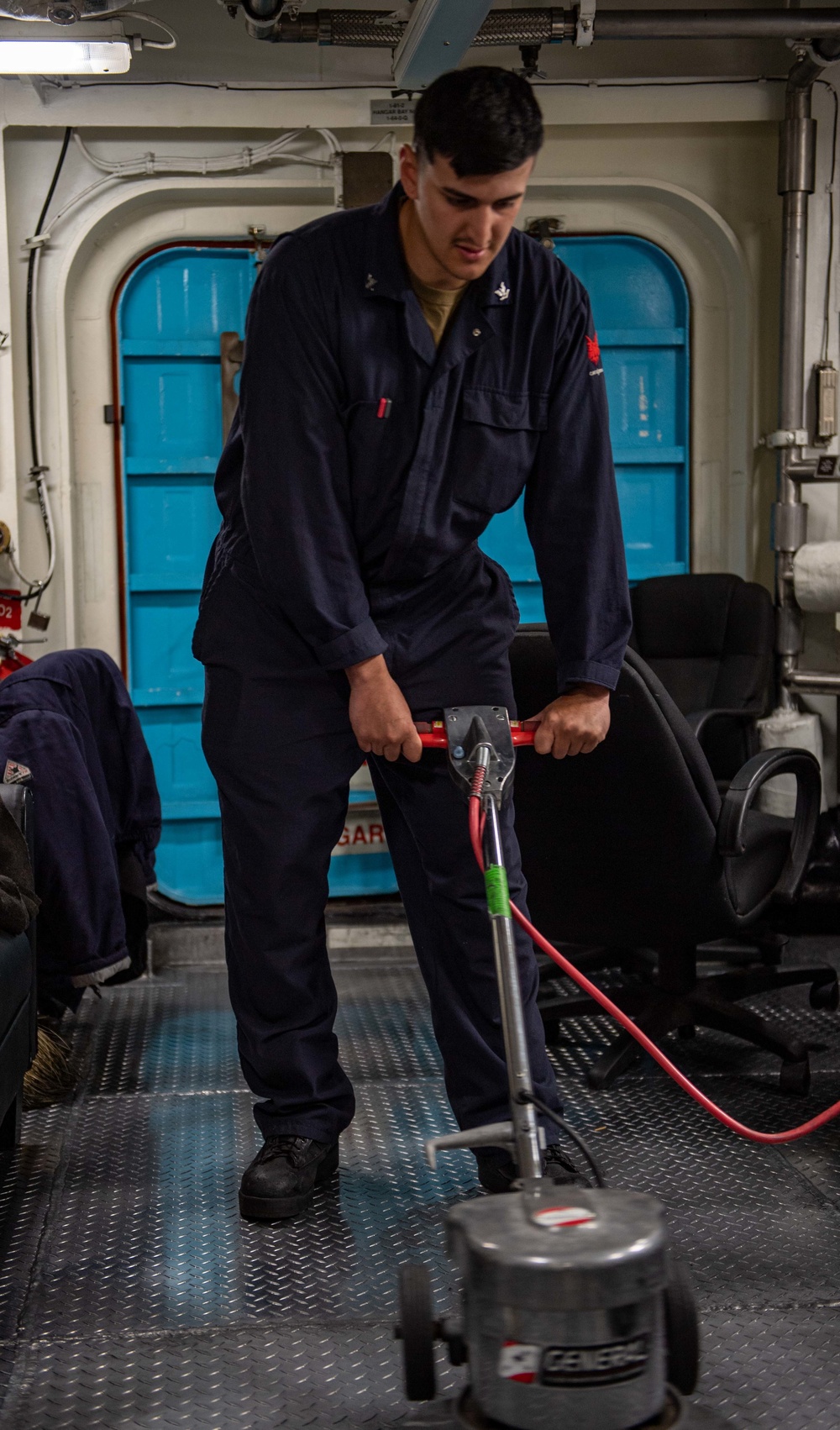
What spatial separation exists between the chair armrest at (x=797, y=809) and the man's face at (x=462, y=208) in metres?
1.20

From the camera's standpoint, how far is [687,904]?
254 centimetres

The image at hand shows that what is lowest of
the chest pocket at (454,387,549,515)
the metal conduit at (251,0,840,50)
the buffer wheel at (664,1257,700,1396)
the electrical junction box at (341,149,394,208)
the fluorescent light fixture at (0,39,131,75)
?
the buffer wheel at (664,1257,700,1396)

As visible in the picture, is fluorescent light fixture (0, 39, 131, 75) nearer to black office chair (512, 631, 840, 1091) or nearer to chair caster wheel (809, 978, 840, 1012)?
black office chair (512, 631, 840, 1091)

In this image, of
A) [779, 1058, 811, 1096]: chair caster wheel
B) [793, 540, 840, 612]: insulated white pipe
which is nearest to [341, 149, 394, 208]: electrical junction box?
[793, 540, 840, 612]: insulated white pipe

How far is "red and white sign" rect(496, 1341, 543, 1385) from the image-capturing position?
1.06m

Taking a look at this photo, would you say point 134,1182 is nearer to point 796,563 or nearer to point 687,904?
point 687,904

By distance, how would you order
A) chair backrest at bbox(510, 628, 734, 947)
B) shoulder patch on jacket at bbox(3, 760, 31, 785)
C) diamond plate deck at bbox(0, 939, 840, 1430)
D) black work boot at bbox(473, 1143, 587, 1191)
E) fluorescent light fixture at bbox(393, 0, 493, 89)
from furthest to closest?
fluorescent light fixture at bbox(393, 0, 493, 89) < shoulder patch on jacket at bbox(3, 760, 31, 785) < chair backrest at bbox(510, 628, 734, 947) < black work boot at bbox(473, 1143, 587, 1191) < diamond plate deck at bbox(0, 939, 840, 1430)

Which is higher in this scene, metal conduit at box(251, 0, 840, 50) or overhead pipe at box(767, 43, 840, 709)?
metal conduit at box(251, 0, 840, 50)

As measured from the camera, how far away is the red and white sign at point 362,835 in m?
4.32

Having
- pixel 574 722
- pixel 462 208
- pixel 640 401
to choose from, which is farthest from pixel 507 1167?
pixel 640 401

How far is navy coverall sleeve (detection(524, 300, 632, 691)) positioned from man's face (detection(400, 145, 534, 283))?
265 millimetres

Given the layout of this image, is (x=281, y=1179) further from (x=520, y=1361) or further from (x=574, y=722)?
(x=520, y=1361)

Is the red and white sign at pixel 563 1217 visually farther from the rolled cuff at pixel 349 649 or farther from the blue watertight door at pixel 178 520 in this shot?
the blue watertight door at pixel 178 520

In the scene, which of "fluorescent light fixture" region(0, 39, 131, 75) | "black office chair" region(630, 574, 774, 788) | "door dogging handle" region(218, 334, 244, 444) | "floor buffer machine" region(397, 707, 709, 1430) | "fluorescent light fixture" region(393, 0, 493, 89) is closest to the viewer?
"floor buffer machine" region(397, 707, 709, 1430)
